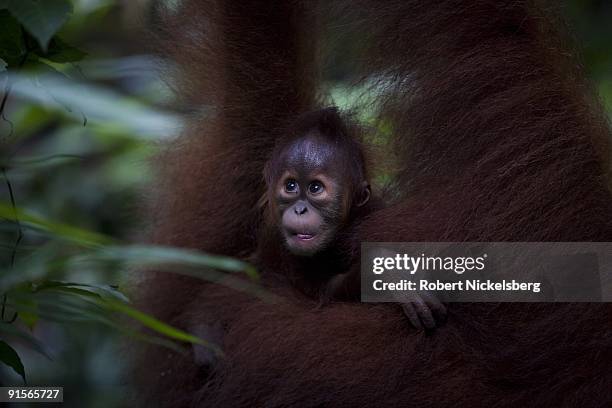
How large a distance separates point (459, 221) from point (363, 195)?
0.38m

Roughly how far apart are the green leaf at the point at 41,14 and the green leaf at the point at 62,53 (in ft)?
1.14

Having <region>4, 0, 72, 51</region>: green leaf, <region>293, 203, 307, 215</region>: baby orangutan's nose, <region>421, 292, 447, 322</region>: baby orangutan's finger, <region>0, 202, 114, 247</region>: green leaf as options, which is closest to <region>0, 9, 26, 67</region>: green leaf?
<region>4, 0, 72, 51</region>: green leaf

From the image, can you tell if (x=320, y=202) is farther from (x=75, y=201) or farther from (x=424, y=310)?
(x=75, y=201)

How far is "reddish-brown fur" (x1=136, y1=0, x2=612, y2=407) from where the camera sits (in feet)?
7.11

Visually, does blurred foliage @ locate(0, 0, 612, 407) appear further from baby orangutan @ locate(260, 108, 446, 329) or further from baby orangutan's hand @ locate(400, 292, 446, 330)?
baby orangutan's hand @ locate(400, 292, 446, 330)

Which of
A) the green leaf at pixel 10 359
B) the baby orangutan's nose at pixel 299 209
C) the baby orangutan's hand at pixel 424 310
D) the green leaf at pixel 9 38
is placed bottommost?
the green leaf at pixel 10 359

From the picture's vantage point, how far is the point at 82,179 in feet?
13.8

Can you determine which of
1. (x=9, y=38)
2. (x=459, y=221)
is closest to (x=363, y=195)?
(x=459, y=221)

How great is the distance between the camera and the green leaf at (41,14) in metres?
1.59

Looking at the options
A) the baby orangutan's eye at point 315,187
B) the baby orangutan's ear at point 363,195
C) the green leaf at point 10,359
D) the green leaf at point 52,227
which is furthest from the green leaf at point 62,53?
the baby orangutan's ear at point 363,195

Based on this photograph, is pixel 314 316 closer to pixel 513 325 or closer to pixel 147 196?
pixel 513 325

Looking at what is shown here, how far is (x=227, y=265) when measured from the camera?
5.39 feet

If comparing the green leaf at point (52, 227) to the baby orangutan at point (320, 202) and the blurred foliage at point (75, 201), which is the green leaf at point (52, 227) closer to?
the blurred foliage at point (75, 201)

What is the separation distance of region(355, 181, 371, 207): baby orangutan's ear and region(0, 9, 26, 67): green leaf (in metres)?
0.98
